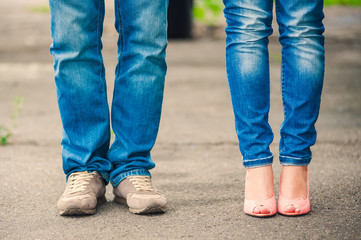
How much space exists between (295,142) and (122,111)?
0.75 metres

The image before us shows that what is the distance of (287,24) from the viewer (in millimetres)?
2283

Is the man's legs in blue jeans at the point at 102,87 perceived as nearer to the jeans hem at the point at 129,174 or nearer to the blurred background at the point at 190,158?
the jeans hem at the point at 129,174

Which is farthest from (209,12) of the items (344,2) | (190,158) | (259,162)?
(259,162)

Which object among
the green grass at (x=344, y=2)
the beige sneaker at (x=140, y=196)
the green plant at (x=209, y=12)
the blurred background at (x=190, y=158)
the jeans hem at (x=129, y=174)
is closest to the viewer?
the blurred background at (x=190, y=158)

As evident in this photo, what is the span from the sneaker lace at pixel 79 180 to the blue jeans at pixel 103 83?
27mm

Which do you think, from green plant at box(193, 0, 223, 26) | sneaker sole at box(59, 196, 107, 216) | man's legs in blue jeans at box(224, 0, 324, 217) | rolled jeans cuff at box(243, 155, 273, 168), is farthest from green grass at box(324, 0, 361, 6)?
sneaker sole at box(59, 196, 107, 216)

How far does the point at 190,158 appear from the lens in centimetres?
347

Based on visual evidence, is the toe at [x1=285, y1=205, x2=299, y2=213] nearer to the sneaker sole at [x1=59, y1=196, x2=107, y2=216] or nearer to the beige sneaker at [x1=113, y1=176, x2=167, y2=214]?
the beige sneaker at [x1=113, y1=176, x2=167, y2=214]

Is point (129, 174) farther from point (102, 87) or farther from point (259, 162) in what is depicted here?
point (259, 162)

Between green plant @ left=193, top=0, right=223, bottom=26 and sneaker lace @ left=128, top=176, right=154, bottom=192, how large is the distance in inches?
327

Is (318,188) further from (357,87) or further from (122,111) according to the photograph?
(357,87)

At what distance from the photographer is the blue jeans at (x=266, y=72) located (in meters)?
2.27

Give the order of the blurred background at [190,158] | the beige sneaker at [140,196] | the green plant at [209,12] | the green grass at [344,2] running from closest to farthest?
1. the blurred background at [190,158]
2. the beige sneaker at [140,196]
3. the green plant at [209,12]
4. the green grass at [344,2]

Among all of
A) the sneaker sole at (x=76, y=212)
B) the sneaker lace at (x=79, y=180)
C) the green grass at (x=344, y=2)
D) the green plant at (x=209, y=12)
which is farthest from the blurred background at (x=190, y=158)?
the green grass at (x=344, y=2)
